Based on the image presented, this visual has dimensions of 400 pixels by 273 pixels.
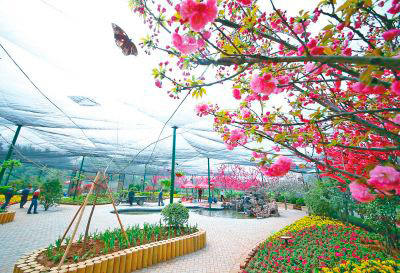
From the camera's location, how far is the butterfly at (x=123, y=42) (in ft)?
5.49

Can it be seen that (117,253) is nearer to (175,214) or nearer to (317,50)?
(175,214)

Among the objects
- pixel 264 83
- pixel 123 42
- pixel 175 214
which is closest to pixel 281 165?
pixel 264 83

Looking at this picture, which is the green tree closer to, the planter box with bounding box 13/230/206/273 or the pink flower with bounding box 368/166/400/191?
the planter box with bounding box 13/230/206/273

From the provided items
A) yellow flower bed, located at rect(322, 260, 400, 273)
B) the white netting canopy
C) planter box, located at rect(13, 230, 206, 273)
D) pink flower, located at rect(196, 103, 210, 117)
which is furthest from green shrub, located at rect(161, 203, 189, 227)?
pink flower, located at rect(196, 103, 210, 117)

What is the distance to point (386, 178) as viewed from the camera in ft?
3.39

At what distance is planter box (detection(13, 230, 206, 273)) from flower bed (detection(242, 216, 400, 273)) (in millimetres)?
1583

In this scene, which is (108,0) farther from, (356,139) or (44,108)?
(44,108)

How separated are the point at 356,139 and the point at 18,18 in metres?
5.76

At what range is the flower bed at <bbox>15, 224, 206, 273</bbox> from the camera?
3071 millimetres

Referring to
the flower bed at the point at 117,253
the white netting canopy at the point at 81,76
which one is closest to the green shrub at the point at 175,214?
the flower bed at the point at 117,253

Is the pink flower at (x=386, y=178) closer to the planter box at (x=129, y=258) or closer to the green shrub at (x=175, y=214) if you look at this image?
the planter box at (x=129, y=258)

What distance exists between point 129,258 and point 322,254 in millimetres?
3776

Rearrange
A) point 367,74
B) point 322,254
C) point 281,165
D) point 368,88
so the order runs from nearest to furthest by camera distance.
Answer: point 367,74 → point 368,88 → point 281,165 → point 322,254

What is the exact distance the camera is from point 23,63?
4.45 m
